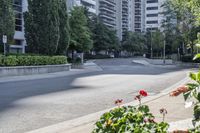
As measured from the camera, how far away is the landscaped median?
94.3 ft

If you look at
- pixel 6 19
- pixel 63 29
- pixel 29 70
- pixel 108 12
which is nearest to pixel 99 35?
pixel 63 29

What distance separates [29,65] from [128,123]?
1132 inches

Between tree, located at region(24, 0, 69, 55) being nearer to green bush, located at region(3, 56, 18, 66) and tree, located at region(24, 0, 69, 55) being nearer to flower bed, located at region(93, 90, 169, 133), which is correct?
green bush, located at region(3, 56, 18, 66)

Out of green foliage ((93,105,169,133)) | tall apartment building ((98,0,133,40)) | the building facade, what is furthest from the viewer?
tall apartment building ((98,0,133,40))

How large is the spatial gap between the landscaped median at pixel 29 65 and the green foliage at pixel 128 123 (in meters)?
24.3

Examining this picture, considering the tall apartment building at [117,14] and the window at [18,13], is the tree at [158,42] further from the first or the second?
the tall apartment building at [117,14]

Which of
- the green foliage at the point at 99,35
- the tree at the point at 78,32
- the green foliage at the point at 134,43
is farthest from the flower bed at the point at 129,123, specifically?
the green foliage at the point at 134,43

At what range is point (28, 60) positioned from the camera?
105 ft

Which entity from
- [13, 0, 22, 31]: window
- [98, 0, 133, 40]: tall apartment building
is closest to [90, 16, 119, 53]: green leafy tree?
[13, 0, 22, 31]: window

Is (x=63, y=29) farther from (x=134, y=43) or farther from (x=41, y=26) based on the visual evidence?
(x=134, y=43)

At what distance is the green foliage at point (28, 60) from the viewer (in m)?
28.8

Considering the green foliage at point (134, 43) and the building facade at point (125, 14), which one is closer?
the green foliage at point (134, 43)

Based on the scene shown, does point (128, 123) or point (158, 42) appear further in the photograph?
point (158, 42)

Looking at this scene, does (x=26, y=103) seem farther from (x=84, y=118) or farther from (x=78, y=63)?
(x=78, y=63)
